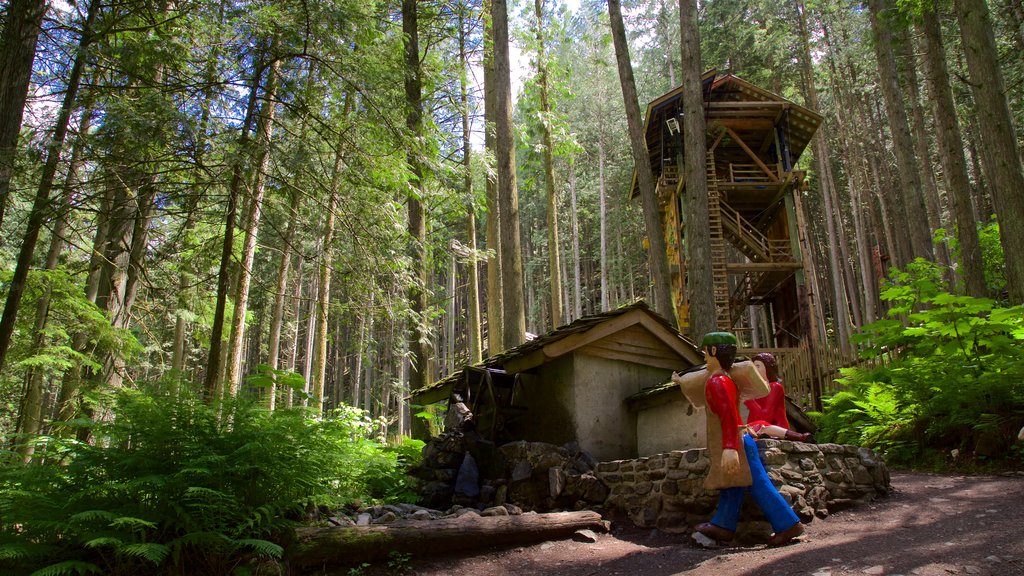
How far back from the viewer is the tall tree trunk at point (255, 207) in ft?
22.8

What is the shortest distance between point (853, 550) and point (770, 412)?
2.43m

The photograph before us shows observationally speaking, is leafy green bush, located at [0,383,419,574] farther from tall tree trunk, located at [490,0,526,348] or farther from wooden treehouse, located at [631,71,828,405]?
wooden treehouse, located at [631,71,828,405]

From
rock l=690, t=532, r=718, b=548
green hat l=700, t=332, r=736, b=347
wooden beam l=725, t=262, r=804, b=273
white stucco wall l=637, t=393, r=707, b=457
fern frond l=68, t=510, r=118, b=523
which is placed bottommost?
rock l=690, t=532, r=718, b=548

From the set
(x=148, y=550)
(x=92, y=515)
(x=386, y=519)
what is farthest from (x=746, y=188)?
(x=92, y=515)

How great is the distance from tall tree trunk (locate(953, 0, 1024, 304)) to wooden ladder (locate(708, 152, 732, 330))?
9018 mm

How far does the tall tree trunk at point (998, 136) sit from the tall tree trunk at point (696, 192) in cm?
423

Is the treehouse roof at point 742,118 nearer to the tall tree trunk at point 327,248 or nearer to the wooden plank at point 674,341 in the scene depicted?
the wooden plank at point 674,341

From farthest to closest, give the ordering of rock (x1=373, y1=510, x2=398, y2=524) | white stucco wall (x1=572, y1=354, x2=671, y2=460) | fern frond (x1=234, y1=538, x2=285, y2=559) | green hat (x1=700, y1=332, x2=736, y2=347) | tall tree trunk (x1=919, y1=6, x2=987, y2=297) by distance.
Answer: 1. tall tree trunk (x1=919, y1=6, x2=987, y2=297)
2. white stucco wall (x1=572, y1=354, x2=671, y2=460)
3. rock (x1=373, y1=510, x2=398, y2=524)
4. green hat (x1=700, y1=332, x2=736, y2=347)
5. fern frond (x1=234, y1=538, x2=285, y2=559)

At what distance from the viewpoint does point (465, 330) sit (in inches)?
1716

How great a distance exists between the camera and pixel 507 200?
12.2 metres

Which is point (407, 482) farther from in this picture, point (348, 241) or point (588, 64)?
point (588, 64)

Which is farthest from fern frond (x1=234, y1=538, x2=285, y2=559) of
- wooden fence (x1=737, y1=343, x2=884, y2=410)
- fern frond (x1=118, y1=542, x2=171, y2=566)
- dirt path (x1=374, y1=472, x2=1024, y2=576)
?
wooden fence (x1=737, y1=343, x2=884, y2=410)

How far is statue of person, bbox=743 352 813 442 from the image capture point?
666cm

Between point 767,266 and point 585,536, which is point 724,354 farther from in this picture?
point 767,266
